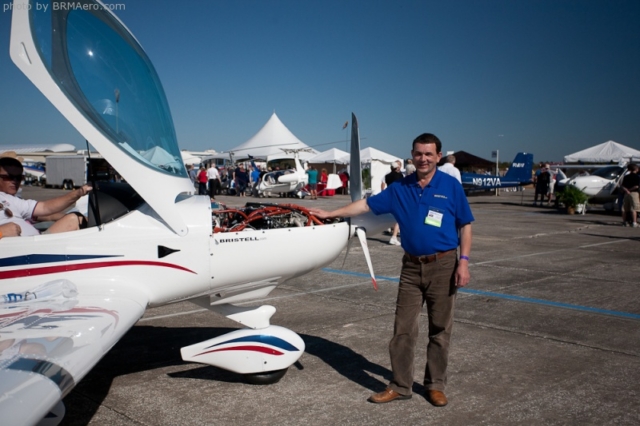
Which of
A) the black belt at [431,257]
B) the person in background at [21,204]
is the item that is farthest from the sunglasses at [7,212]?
the black belt at [431,257]

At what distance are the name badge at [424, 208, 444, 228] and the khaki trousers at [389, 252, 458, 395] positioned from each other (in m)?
0.24

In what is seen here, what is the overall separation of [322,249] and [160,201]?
1235 mm

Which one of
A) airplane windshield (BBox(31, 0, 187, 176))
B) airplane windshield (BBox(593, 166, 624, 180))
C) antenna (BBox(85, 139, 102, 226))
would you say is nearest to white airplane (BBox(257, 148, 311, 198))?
airplane windshield (BBox(593, 166, 624, 180))

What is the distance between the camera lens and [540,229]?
14.0 meters

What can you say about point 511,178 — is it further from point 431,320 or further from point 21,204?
point 21,204

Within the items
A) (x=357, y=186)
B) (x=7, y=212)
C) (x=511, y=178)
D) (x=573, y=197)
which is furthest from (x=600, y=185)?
(x=7, y=212)

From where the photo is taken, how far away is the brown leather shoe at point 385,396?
3543 millimetres

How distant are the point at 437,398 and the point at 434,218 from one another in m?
1.17

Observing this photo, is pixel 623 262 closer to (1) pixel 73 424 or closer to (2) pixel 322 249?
(2) pixel 322 249

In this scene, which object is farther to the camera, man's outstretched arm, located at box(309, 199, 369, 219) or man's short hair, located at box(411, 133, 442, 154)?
man's outstretched arm, located at box(309, 199, 369, 219)

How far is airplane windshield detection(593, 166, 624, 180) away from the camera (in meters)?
20.4

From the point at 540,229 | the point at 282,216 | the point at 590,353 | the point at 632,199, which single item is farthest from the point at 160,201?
the point at 632,199

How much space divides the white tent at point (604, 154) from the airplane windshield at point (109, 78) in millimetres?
27233

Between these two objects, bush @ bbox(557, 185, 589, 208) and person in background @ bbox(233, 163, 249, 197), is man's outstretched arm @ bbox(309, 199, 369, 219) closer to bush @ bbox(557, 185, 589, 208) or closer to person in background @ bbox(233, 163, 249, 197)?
bush @ bbox(557, 185, 589, 208)
